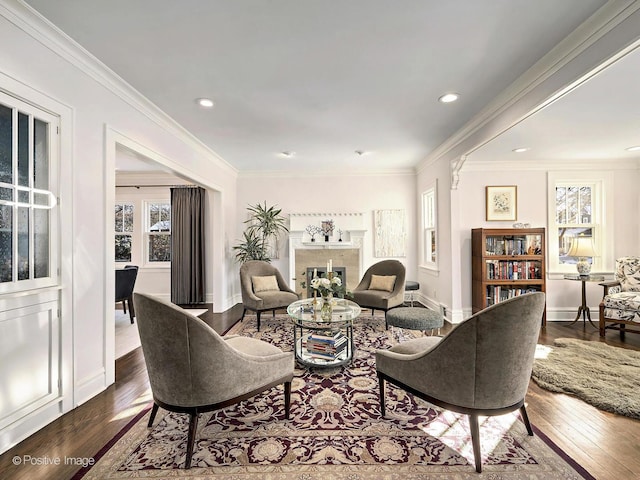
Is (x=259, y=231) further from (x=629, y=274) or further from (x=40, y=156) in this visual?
(x=629, y=274)

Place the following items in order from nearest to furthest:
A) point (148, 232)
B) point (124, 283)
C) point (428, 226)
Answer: point (124, 283), point (428, 226), point (148, 232)

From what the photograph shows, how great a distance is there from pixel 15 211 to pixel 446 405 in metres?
2.81

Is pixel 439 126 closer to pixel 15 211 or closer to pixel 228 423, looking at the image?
pixel 228 423

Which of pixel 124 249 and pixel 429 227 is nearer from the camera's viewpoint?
pixel 429 227

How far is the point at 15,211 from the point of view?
6.22 feet

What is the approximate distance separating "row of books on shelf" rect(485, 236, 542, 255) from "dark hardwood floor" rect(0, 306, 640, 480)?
7.53 feet

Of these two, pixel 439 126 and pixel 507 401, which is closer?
pixel 507 401

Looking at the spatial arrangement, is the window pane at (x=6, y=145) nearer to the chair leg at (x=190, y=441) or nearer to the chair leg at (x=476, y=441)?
the chair leg at (x=190, y=441)

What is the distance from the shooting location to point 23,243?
1954 mm

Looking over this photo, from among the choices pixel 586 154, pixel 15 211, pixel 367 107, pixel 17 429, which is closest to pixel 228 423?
pixel 17 429

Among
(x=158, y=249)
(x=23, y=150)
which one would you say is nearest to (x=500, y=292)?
(x=23, y=150)

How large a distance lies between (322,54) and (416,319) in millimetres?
2515

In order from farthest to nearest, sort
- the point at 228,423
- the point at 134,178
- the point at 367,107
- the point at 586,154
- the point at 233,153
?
the point at 134,178
the point at 233,153
the point at 586,154
the point at 367,107
the point at 228,423

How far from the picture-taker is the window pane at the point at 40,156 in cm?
202
